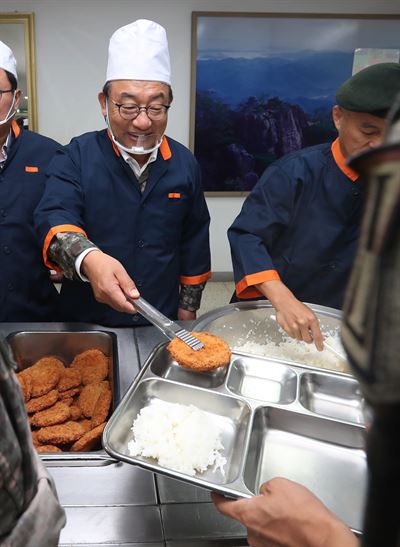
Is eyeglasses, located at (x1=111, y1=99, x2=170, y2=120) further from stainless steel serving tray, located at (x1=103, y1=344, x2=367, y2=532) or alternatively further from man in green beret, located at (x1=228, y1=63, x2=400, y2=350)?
stainless steel serving tray, located at (x1=103, y1=344, x2=367, y2=532)

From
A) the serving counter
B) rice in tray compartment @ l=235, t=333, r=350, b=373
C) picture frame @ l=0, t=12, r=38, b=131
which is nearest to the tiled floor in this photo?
picture frame @ l=0, t=12, r=38, b=131

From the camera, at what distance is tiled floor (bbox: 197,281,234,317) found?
396cm

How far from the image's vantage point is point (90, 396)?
4.12 feet

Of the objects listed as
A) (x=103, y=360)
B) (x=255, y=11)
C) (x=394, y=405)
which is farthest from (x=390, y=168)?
(x=255, y=11)

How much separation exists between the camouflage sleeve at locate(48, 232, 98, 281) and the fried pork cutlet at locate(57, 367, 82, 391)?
0.95 ft

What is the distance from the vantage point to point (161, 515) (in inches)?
35.6

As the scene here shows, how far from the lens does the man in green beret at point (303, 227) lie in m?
1.62

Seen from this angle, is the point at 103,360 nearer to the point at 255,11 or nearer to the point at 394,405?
the point at 394,405

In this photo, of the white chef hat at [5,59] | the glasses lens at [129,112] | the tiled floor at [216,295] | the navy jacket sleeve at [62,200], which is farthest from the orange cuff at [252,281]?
the tiled floor at [216,295]

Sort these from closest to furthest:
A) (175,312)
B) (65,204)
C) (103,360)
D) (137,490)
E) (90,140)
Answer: (137,490), (103,360), (65,204), (90,140), (175,312)

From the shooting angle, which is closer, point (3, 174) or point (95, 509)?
point (95, 509)

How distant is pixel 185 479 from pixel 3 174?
1.43 meters

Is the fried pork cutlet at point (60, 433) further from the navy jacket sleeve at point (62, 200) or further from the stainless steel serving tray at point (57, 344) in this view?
the navy jacket sleeve at point (62, 200)

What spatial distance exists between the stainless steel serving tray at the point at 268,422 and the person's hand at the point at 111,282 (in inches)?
6.6
